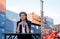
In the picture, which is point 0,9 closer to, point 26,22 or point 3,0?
point 3,0

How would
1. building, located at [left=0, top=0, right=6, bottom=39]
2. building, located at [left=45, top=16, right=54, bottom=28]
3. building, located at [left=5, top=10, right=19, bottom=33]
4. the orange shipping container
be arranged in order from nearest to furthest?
building, located at [left=0, top=0, right=6, bottom=39] < building, located at [left=5, top=10, right=19, bottom=33] < the orange shipping container < building, located at [left=45, top=16, right=54, bottom=28]

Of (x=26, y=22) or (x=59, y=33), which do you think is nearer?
(x=26, y=22)

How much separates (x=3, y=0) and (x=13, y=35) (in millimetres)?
8259

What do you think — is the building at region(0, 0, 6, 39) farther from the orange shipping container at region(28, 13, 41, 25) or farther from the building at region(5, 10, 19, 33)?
the orange shipping container at region(28, 13, 41, 25)

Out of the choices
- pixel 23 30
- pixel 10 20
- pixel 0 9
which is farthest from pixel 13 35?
pixel 10 20

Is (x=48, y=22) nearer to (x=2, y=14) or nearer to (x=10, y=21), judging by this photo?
(x=10, y=21)

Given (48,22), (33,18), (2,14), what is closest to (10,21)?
(2,14)

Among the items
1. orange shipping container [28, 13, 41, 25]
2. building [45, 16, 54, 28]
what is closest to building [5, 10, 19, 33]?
orange shipping container [28, 13, 41, 25]

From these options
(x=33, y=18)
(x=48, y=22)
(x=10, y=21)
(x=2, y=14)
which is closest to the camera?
(x=2, y=14)

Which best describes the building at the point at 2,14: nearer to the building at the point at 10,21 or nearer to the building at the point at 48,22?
the building at the point at 10,21

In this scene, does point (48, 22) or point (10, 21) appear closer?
point (10, 21)

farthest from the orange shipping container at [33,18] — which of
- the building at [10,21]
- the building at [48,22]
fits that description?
the building at [10,21]

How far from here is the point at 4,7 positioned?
12.0m

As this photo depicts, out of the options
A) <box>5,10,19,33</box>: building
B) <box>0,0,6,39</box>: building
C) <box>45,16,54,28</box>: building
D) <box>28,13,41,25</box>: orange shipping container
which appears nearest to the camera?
<box>0,0,6,39</box>: building
